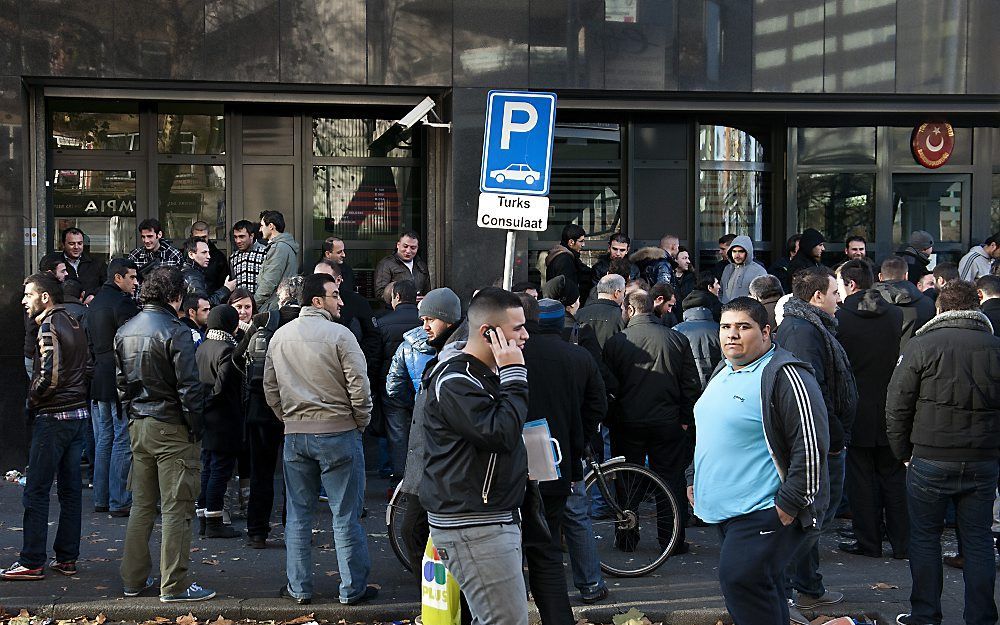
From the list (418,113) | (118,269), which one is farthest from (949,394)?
(418,113)

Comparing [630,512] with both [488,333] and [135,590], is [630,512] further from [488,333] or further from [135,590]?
[488,333]

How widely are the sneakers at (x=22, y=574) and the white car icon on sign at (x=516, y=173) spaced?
431 centimetres

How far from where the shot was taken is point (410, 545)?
6180 mm

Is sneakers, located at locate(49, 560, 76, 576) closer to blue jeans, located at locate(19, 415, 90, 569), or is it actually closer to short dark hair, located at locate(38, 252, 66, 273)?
blue jeans, located at locate(19, 415, 90, 569)

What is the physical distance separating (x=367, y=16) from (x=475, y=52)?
1282mm

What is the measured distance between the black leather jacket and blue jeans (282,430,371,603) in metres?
0.69

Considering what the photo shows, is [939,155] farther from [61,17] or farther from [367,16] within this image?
[61,17]

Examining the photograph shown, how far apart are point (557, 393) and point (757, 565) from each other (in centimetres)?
190

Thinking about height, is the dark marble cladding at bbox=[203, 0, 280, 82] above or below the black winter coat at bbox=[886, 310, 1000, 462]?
above

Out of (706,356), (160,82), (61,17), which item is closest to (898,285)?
(706,356)

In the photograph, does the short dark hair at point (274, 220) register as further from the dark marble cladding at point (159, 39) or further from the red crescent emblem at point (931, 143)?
the red crescent emblem at point (931, 143)

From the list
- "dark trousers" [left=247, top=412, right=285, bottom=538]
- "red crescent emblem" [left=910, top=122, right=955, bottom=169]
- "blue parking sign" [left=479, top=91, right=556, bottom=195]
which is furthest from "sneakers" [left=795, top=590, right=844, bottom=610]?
"red crescent emblem" [left=910, top=122, right=955, bottom=169]

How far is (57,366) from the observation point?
8391mm

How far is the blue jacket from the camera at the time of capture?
934 centimetres
